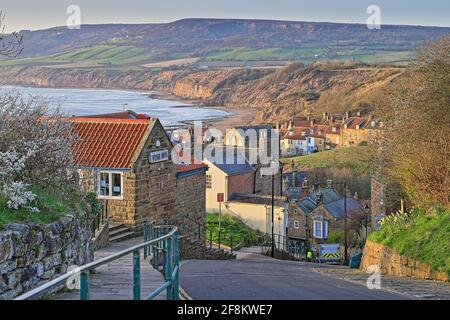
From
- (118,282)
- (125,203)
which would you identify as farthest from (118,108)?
(118,282)

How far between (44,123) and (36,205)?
12.7ft

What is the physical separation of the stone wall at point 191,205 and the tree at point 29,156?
12.1 m

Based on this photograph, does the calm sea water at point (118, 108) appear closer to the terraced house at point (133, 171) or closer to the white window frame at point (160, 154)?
the terraced house at point (133, 171)

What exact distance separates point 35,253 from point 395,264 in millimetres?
9141

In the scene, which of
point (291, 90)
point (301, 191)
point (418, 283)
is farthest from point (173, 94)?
point (418, 283)

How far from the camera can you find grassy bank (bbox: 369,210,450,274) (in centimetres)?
1571

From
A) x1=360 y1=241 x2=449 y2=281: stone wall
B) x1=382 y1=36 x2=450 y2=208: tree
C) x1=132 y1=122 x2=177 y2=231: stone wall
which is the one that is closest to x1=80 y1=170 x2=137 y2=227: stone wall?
x1=132 y1=122 x2=177 y2=231: stone wall

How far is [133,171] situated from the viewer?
24.1 metres

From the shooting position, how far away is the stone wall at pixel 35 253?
9.87 meters

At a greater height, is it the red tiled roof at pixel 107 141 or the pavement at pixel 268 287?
the red tiled roof at pixel 107 141

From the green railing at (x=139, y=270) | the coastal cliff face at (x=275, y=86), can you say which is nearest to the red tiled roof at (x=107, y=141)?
the green railing at (x=139, y=270)

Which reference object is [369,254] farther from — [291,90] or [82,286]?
[291,90]

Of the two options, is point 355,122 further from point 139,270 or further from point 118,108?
point 139,270

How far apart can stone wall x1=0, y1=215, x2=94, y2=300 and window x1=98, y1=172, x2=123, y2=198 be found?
1140 centimetres
